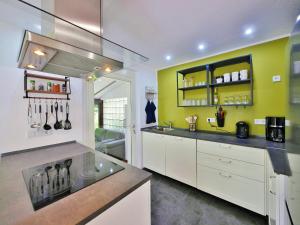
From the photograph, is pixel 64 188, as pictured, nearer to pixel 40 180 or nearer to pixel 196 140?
pixel 40 180

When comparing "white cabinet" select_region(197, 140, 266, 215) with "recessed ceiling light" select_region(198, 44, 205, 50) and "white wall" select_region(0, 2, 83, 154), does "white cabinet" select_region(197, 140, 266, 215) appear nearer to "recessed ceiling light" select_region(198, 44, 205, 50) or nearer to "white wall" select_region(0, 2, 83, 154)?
"recessed ceiling light" select_region(198, 44, 205, 50)

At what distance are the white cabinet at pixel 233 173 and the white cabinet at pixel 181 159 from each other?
4.0 inches

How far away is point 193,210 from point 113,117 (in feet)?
9.68

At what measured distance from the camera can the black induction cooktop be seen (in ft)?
2.76

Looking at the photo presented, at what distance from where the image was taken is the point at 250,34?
1.89m

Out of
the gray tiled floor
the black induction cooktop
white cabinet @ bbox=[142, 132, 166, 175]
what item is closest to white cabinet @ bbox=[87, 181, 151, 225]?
the black induction cooktop

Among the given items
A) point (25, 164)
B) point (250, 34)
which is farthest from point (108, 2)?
point (250, 34)

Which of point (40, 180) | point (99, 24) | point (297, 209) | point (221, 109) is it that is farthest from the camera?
point (221, 109)

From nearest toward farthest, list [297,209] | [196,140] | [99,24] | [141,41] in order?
[297,209] → [99,24] → [141,41] → [196,140]

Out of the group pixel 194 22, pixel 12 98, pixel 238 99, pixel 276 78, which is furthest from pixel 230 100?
pixel 12 98

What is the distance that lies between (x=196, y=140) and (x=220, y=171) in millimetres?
519

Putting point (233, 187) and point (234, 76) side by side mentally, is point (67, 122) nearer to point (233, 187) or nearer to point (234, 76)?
point (233, 187)

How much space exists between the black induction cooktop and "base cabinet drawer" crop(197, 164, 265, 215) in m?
1.51

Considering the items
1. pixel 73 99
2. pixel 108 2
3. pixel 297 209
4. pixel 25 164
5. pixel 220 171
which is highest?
pixel 108 2
